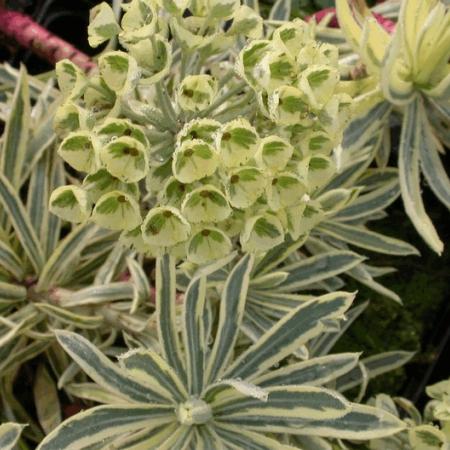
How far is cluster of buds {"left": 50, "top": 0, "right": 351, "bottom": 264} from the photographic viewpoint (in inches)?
25.7

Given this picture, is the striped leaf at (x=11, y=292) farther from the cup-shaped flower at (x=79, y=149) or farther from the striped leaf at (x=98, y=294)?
the cup-shaped flower at (x=79, y=149)

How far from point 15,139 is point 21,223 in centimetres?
13

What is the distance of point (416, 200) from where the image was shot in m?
1.13

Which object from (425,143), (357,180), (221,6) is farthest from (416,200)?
(221,6)

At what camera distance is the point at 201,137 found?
0.66 meters

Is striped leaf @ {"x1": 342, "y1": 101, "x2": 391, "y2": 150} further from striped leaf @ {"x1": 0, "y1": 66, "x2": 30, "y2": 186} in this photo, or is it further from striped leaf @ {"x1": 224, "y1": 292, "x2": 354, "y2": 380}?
striped leaf @ {"x1": 0, "y1": 66, "x2": 30, "y2": 186}

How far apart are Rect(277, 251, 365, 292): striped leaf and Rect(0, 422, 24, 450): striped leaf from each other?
46 centimetres

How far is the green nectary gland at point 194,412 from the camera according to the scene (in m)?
0.93

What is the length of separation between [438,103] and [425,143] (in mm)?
64

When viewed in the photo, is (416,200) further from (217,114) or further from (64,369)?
(64,369)

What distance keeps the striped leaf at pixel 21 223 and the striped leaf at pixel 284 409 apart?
38 centimetres

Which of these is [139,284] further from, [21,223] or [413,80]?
[413,80]

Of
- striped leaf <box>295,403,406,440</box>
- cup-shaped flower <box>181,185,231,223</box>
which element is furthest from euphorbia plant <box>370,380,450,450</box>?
cup-shaped flower <box>181,185,231,223</box>

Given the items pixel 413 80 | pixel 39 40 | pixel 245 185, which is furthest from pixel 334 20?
pixel 245 185
